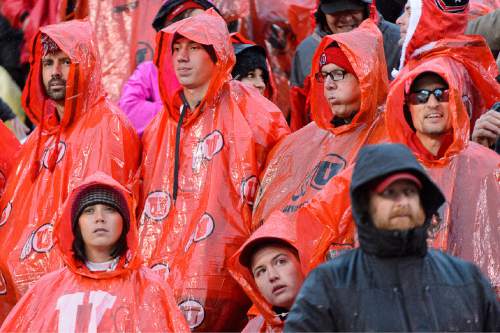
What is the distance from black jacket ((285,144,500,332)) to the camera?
545 centimetres

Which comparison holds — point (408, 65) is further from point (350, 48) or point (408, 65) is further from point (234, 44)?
point (234, 44)

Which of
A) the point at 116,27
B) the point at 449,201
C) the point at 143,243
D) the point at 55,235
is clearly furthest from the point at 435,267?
the point at 116,27

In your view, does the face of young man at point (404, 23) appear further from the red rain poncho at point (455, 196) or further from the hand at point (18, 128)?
the hand at point (18, 128)

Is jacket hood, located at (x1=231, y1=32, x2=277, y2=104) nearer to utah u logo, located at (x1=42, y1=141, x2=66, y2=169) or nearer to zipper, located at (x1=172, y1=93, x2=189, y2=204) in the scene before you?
zipper, located at (x1=172, y1=93, x2=189, y2=204)

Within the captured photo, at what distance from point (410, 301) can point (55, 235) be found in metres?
2.74

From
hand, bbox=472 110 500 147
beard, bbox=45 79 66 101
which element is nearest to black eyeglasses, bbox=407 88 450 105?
hand, bbox=472 110 500 147

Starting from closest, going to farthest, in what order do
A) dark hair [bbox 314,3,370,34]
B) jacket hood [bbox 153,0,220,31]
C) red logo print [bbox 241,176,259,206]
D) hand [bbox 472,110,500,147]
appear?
hand [bbox 472,110,500,147] → red logo print [bbox 241,176,259,206] → dark hair [bbox 314,3,370,34] → jacket hood [bbox 153,0,220,31]

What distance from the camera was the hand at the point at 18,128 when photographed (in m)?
11.0

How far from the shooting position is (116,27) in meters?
11.3

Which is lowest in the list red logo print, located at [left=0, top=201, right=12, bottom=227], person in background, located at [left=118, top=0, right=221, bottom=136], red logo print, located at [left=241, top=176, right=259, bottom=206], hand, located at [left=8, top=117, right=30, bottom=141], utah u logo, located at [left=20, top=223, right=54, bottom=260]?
utah u logo, located at [left=20, top=223, right=54, bottom=260]

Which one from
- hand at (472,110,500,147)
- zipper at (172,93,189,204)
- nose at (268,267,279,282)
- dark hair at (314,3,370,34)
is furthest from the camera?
dark hair at (314,3,370,34)

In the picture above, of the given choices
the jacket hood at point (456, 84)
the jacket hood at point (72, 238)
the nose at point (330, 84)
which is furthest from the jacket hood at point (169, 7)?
the jacket hood at point (72, 238)

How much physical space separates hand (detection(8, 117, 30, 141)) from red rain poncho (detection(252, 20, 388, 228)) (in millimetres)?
2985

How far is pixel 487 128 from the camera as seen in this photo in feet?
25.5
